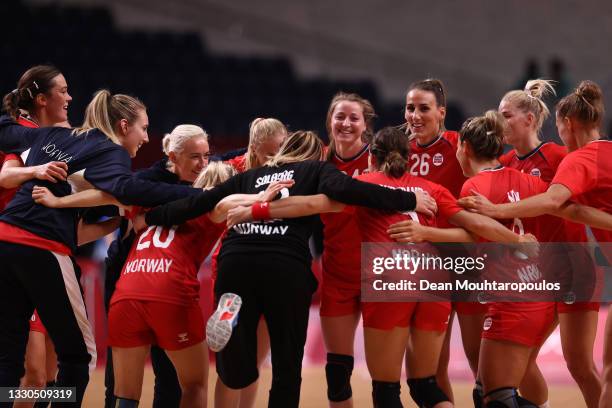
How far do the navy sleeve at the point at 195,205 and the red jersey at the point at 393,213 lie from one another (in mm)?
755

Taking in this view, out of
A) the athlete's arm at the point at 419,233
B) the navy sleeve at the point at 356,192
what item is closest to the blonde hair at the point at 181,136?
the navy sleeve at the point at 356,192

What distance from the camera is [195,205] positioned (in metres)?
4.50

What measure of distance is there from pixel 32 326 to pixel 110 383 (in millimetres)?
639

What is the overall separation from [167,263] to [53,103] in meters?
1.38

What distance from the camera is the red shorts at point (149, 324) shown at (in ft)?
14.6

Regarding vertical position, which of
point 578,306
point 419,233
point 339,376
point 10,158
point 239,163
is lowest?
point 339,376

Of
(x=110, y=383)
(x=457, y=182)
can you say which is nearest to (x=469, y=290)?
(x=457, y=182)

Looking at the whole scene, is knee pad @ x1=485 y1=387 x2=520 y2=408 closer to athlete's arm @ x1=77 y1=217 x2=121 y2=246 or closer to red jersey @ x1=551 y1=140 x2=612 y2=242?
red jersey @ x1=551 y1=140 x2=612 y2=242

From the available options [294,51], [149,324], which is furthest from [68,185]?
[294,51]

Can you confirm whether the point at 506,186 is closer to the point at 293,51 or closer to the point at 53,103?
the point at 53,103

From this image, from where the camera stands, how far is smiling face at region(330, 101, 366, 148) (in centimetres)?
531

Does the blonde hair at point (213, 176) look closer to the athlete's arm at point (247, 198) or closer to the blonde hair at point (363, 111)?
the athlete's arm at point (247, 198)

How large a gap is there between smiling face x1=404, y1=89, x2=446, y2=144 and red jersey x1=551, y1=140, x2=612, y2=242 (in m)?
1.05

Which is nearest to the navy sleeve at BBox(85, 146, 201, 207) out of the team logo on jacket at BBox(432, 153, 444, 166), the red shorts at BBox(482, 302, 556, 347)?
the team logo on jacket at BBox(432, 153, 444, 166)
